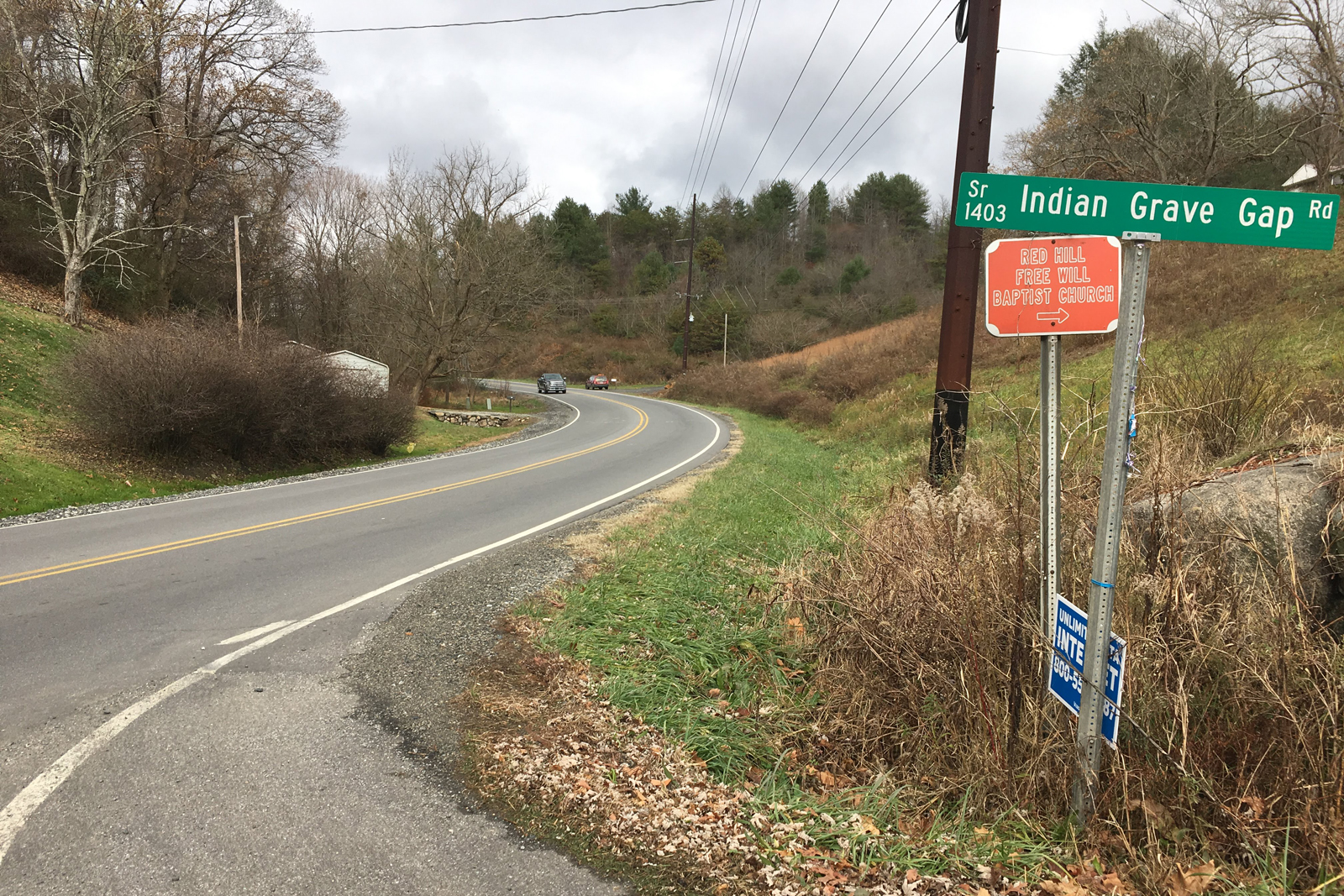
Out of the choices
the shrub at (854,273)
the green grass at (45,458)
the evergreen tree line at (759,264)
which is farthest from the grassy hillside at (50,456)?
the shrub at (854,273)

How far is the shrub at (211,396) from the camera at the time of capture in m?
13.8

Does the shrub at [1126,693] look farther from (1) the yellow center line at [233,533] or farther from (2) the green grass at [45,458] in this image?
(2) the green grass at [45,458]

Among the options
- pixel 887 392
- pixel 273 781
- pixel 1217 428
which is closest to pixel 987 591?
pixel 273 781

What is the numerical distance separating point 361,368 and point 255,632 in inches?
713

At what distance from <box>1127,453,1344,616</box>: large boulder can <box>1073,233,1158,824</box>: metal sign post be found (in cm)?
104

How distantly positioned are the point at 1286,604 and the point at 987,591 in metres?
1.17

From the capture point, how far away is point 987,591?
3.72 meters

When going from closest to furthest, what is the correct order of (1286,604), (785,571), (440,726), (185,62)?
(1286,604)
(440,726)
(785,571)
(185,62)

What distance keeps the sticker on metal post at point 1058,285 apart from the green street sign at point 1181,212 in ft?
0.63

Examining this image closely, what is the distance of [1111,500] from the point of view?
2.67 meters

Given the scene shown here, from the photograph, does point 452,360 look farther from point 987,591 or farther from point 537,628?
point 987,591

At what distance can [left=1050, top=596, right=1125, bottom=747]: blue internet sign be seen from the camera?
9.07 ft

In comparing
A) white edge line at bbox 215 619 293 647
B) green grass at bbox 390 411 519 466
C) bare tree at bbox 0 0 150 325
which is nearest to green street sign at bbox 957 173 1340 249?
white edge line at bbox 215 619 293 647

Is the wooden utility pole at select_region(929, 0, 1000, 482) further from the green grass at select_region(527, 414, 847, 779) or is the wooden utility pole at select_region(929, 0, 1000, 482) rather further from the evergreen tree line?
the evergreen tree line
